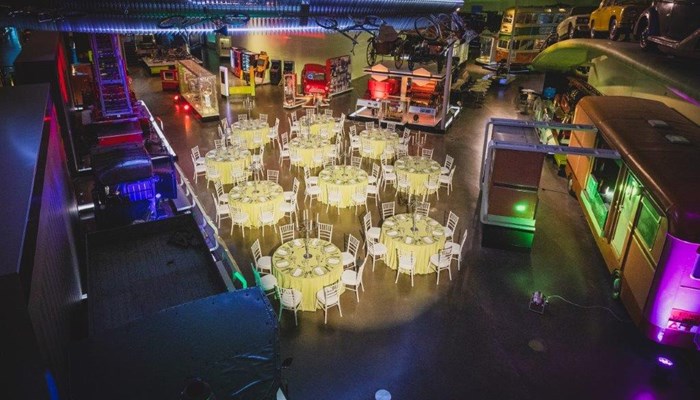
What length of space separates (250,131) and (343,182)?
17.0 feet

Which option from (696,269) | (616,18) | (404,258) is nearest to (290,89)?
(616,18)

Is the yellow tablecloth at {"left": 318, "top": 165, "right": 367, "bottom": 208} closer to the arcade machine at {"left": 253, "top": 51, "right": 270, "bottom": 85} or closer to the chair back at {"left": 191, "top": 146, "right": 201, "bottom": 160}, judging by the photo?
the chair back at {"left": 191, "top": 146, "right": 201, "bottom": 160}

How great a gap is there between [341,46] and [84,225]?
19158 millimetres

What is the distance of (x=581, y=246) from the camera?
1052cm

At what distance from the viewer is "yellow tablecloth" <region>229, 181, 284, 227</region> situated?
10.5 m

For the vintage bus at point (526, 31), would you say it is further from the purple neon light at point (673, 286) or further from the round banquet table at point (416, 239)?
the purple neon light at point (673, 286)

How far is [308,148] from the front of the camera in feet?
45.1

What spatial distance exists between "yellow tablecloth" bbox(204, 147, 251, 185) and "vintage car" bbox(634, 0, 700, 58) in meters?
10.5

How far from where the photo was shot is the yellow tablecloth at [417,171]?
12.3 meters

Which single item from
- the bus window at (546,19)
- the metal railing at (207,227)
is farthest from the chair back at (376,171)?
the bus window at (546,19)

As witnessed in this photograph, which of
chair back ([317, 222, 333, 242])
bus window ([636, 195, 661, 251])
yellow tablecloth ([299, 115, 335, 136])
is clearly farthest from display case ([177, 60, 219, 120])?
bus window ([636, 195, 661, 251])

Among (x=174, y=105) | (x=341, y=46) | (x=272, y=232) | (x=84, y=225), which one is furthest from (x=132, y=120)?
(x=341, y=46)

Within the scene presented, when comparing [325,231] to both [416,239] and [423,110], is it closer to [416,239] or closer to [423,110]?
[416,239]

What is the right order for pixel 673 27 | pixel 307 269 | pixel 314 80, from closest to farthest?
pixel 307 269
pixel 673 27
pixel 314 80
